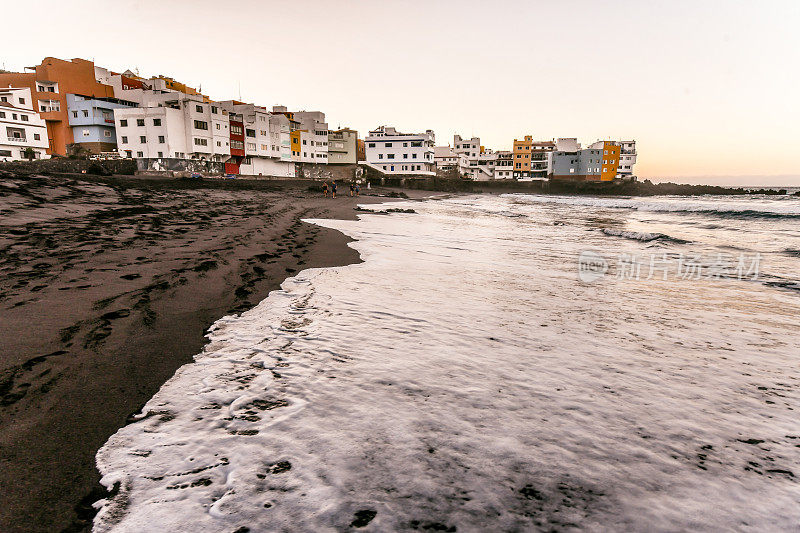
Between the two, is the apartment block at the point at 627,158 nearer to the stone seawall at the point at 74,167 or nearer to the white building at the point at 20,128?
the stone seawall at the point at 74,167

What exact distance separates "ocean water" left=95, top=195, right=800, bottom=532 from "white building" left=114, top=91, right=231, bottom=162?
173ft

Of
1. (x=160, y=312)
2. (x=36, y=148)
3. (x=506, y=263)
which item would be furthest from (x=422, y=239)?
(x=36, y=148)

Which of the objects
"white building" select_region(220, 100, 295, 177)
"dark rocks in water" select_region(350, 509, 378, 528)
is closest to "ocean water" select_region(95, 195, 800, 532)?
"dark rocks in water" select_region(350, 509, 378, 528)

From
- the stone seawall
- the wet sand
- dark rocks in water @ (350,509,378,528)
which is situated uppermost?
the stone seawall

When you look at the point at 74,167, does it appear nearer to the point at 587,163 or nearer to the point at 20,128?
the point at 20,128

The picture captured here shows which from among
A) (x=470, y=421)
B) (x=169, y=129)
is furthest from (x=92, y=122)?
(x=470, y=421)

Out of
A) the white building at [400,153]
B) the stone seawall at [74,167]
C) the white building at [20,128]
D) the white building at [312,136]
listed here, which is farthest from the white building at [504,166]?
the white building at [20,128]

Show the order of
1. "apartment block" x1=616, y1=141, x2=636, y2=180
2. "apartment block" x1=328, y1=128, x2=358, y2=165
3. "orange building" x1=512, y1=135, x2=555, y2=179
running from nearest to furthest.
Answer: "apartment block" x1=328, y1=128, x2=358, y2=165 → "orange building" x1=512, y1=135, x2=555, y2=179 → "apartment block" x1=616, y1=141, x2=636, y2=180

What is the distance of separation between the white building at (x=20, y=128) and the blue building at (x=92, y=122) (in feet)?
11.8

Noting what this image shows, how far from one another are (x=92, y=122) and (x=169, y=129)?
11827 mm

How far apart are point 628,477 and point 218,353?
3.61 metres

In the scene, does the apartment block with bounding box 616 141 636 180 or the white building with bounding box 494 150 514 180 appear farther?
the apartment block with bounding box 616 141 636 180

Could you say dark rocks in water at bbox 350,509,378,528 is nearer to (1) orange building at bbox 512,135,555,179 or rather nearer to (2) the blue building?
(2) the blue building

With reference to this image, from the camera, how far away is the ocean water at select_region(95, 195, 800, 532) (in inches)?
83.7
